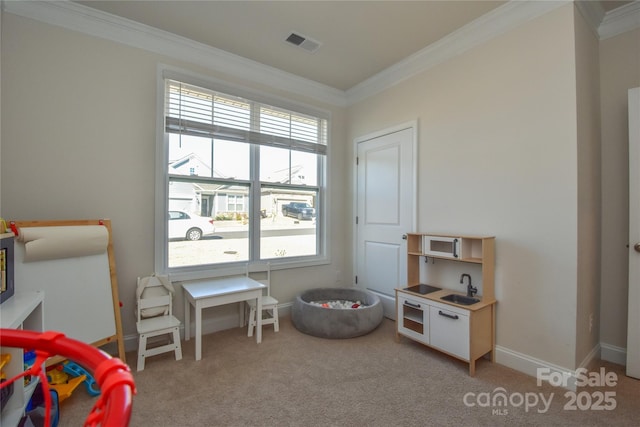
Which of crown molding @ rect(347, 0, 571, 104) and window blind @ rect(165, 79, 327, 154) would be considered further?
window blind @ rect(165, 79, 327, 154)

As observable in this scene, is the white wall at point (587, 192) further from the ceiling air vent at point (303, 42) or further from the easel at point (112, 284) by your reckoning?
the easel at point (112, 284)

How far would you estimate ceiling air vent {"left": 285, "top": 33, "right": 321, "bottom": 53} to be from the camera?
269 cm

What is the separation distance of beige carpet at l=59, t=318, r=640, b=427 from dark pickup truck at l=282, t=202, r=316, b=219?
62.3 inches

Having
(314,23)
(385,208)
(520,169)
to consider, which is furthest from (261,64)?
(520,169)

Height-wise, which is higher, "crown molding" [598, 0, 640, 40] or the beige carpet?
"crown molding" [598, 0, 640, 40]

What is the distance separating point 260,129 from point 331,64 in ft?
3.48

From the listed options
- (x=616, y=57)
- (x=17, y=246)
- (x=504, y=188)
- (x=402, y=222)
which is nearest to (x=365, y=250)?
(x=402, y=222)

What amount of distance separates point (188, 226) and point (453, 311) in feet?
8.34

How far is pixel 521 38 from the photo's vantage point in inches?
90.0

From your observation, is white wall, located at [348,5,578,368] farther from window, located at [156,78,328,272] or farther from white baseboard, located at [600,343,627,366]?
window, located at [156,78,328,272]

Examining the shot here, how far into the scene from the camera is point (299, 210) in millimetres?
3709

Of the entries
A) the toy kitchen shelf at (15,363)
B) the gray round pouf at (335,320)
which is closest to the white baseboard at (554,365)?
the gray round pouf at (335,320)

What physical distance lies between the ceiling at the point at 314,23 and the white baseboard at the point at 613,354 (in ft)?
8.79

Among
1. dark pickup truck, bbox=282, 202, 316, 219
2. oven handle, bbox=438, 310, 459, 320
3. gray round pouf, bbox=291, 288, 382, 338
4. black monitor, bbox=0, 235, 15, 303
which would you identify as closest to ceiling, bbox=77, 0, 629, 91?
dark pickup truck, bbox=282, 202, 316, 219
